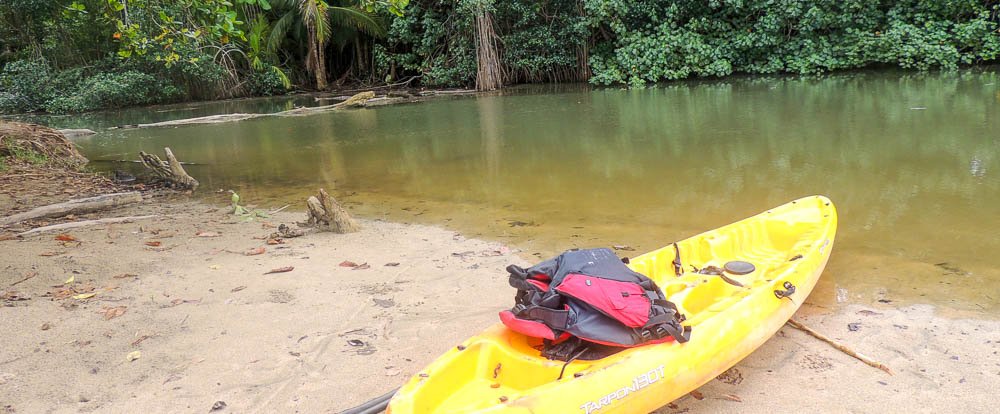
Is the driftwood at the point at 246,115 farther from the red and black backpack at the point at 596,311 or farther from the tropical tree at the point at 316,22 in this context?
the red and black backpack at the point at 596,311

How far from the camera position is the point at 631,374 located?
2.39 metres

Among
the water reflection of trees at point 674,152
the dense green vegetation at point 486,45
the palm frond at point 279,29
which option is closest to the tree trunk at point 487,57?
the dense green vegetation at point 486,45

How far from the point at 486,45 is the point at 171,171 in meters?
10.9

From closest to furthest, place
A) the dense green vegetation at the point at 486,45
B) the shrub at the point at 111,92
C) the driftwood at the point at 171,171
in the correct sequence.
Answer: the driftwood at the point at 171,171, the dense green vegetation at the point at 486,45, the shrub at the point at 111,92

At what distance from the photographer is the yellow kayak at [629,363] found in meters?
2.29

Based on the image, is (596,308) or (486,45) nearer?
(596,308)

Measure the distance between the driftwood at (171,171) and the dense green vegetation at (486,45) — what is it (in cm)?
631

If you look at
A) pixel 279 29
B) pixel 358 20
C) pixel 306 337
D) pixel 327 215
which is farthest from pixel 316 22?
pixel 306 337

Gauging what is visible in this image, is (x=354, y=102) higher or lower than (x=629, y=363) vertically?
higher

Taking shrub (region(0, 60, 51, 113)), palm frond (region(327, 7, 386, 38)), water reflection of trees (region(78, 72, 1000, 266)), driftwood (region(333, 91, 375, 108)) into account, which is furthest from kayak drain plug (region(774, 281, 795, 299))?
shrub (region(0, 60, 51, 113))

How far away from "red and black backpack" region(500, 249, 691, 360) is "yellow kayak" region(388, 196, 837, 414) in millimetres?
58

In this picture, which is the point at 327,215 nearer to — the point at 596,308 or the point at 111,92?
the point at 596,308

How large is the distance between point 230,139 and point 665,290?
9.41 metres

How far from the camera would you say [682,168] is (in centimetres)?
668
